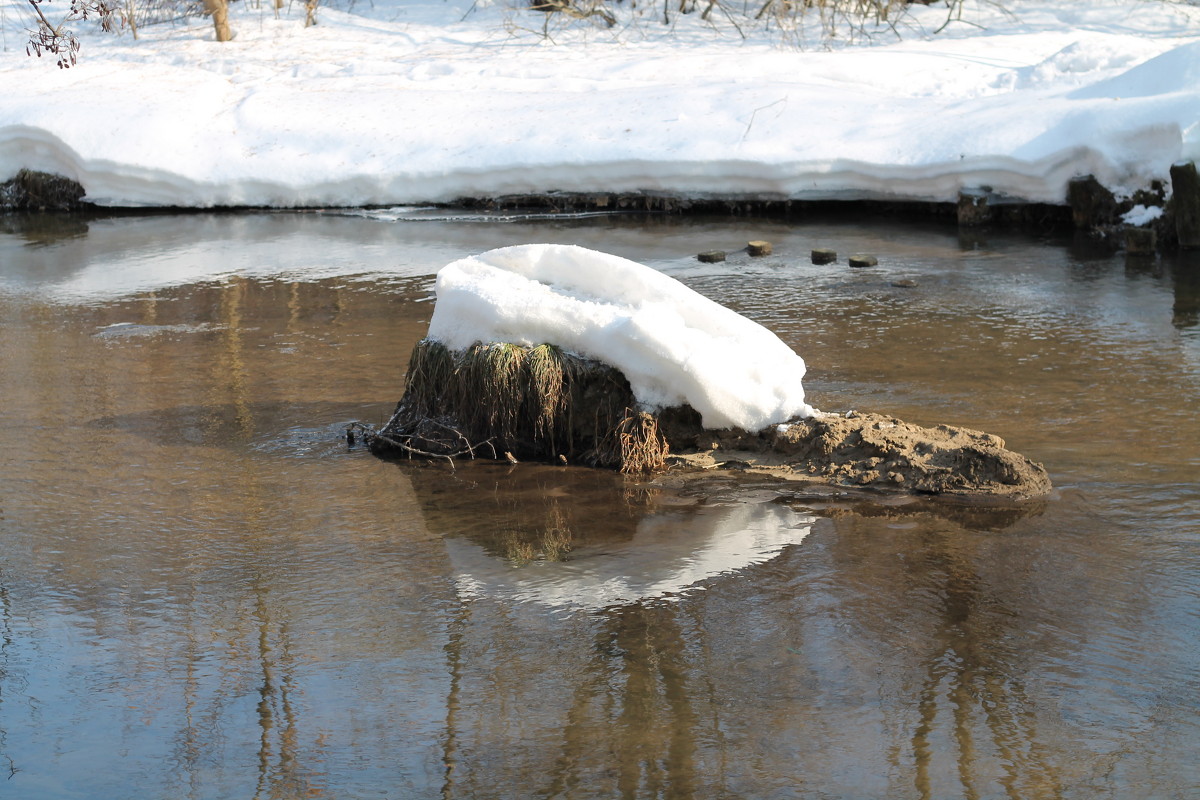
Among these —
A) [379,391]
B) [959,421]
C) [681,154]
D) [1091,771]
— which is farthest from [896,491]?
[681,154]

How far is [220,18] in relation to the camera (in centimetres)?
2098

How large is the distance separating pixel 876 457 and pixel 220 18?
18.2m

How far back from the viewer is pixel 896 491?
5840 millimetres

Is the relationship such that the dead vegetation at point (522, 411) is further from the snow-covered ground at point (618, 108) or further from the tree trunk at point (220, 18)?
the tree trunk at point (220, 18)

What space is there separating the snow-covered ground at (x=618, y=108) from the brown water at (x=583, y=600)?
4.89 m

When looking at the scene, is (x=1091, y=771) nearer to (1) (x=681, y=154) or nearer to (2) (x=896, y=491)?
(2) (x=896, y=491)

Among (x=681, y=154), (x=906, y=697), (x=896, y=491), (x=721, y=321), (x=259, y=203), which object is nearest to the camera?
(x=906, y=697)

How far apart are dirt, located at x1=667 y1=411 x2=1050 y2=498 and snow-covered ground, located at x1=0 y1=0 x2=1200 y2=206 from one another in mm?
6871

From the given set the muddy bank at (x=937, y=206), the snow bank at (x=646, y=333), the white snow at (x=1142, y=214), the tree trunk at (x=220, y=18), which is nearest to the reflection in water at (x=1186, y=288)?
the muddy bank at (x=937, y=206)

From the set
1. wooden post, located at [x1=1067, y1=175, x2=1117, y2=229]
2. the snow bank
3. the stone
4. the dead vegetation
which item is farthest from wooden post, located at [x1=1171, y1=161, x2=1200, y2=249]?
the dead vegetation

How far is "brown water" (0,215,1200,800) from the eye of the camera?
3795 millimetres

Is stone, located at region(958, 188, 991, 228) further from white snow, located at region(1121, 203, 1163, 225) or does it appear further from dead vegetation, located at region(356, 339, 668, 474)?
dead vegetation, located at region(356, 339, 668, 474)

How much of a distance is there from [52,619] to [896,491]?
3694mm

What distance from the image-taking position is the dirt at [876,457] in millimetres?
5781
